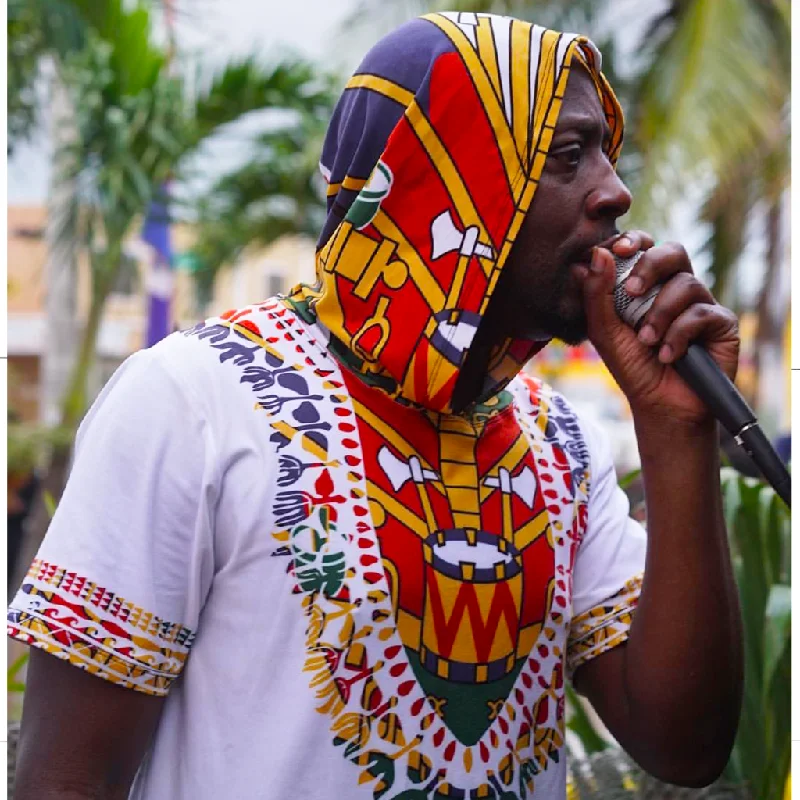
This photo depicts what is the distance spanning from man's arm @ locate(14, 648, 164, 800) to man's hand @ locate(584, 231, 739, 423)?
0.78m

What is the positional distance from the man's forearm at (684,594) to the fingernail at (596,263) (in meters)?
0.23

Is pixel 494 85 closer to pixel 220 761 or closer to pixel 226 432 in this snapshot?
pixel 226 432

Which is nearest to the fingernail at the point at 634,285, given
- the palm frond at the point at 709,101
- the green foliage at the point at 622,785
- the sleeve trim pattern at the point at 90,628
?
the sleeve trim pattern at the point at 90,628

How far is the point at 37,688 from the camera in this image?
141 cm

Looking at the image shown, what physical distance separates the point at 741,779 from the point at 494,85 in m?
1.81

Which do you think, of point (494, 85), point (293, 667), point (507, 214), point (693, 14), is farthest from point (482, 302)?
point (693, 14)

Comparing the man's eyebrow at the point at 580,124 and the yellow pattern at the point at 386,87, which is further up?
the yellow pattern at the point at 386,87

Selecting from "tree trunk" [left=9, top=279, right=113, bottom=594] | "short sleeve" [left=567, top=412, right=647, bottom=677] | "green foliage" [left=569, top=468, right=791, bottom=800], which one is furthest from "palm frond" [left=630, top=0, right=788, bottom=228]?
"short sleeve" [left=567, top=412, right=647, bottom=677]

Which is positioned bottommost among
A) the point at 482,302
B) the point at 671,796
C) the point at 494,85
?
the point at 671,796

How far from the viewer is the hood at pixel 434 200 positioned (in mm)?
1569

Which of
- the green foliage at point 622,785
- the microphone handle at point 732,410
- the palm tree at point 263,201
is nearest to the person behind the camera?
the microphone handle at point 732,410

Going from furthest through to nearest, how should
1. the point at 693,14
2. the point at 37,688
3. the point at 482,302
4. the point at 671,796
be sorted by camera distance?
the point at 693,14 → the point at 671,796 → the point at 482,302 → the point at 37,688

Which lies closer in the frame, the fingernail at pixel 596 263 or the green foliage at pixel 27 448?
the fingernail at pixel 596 263

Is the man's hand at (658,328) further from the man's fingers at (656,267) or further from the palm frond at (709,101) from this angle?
the palm frond at (709,101)
